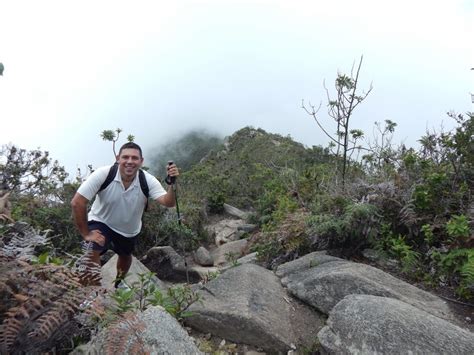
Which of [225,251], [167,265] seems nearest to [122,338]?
[167,265]

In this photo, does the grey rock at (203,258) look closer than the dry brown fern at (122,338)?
No

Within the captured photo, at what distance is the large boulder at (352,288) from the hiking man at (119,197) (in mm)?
1660

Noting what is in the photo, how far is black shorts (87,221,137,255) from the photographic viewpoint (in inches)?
165

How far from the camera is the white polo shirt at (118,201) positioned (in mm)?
3975

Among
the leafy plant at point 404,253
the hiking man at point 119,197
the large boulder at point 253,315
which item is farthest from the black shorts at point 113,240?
the leafy plant at point 404,253

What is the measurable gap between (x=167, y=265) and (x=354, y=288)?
13.2ft

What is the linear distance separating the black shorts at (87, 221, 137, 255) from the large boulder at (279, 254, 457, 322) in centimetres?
182

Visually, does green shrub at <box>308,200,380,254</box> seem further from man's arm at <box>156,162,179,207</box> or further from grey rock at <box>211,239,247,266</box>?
grey rock at <box>211,239,247,266</box>

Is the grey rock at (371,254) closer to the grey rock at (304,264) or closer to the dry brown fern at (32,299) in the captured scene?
the grey rock at (304,264)

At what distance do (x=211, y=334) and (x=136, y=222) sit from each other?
5.99 ft

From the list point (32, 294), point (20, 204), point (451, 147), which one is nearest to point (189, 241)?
point (20, 204)

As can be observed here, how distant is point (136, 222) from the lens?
436 cm

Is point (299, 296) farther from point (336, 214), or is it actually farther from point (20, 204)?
point (20, 204)

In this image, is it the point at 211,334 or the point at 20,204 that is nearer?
the point at 211,334
